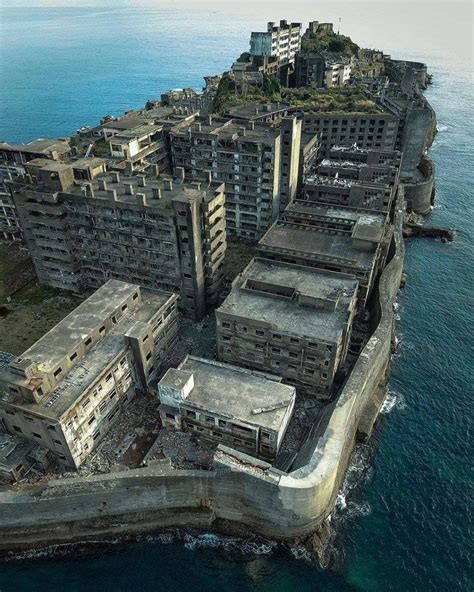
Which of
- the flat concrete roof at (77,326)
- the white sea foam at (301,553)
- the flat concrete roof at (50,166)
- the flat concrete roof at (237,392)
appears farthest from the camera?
the flat concrete roof at (50,166)

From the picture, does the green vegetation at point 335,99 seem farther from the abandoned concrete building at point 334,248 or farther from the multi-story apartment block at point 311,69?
the abandoned concrete building at point 334,248

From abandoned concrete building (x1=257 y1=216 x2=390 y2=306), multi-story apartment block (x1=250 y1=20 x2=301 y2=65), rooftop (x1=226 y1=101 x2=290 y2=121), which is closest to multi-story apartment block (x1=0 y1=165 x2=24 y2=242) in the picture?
rooftop (x1=226 y1=101 x2=290 y2=121)

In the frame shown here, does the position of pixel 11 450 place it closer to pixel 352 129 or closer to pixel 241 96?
pixel 352 129

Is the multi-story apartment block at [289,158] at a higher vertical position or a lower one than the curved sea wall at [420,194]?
higher

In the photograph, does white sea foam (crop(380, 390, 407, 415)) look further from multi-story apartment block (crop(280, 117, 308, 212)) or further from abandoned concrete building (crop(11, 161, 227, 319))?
multi-story apartment block (crop(280, 117, 308, 212))

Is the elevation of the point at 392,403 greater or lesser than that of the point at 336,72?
lesser

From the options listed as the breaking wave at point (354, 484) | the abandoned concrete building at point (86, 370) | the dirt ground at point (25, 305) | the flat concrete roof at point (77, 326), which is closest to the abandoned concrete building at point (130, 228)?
the dirt ground at point (25, 305)

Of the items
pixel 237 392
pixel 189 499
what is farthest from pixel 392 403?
pixel 189 499
